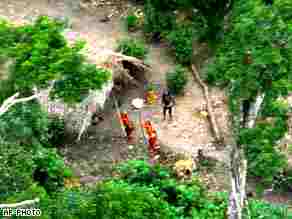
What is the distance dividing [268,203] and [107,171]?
4.25 meters

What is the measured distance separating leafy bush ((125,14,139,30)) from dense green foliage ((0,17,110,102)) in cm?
837

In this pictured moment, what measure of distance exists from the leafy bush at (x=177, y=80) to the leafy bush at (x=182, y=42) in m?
0.94

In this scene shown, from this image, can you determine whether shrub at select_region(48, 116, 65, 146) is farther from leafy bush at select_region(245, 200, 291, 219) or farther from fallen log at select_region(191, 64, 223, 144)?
leafy bush at select_region(245, 200, 291, 219)

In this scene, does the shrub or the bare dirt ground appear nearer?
the shrub

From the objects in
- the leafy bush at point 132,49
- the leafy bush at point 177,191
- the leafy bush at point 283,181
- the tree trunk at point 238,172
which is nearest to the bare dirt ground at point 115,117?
the leafy bush at point 132,49

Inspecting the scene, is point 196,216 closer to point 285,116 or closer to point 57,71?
point 285,116

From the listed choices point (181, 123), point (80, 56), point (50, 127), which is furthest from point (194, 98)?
point (80, 56)

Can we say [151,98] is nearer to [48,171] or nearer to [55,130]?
[55,130]

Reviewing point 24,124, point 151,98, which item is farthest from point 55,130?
point 151,98

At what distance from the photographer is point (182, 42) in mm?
24438

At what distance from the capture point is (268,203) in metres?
19.5

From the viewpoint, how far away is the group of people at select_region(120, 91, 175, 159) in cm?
2127

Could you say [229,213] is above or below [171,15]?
below

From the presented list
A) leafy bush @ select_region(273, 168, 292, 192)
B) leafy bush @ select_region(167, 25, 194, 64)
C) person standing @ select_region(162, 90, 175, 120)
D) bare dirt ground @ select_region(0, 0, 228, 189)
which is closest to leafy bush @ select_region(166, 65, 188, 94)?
bare dirt ground @ select_region(0, 0, 228, 189)
